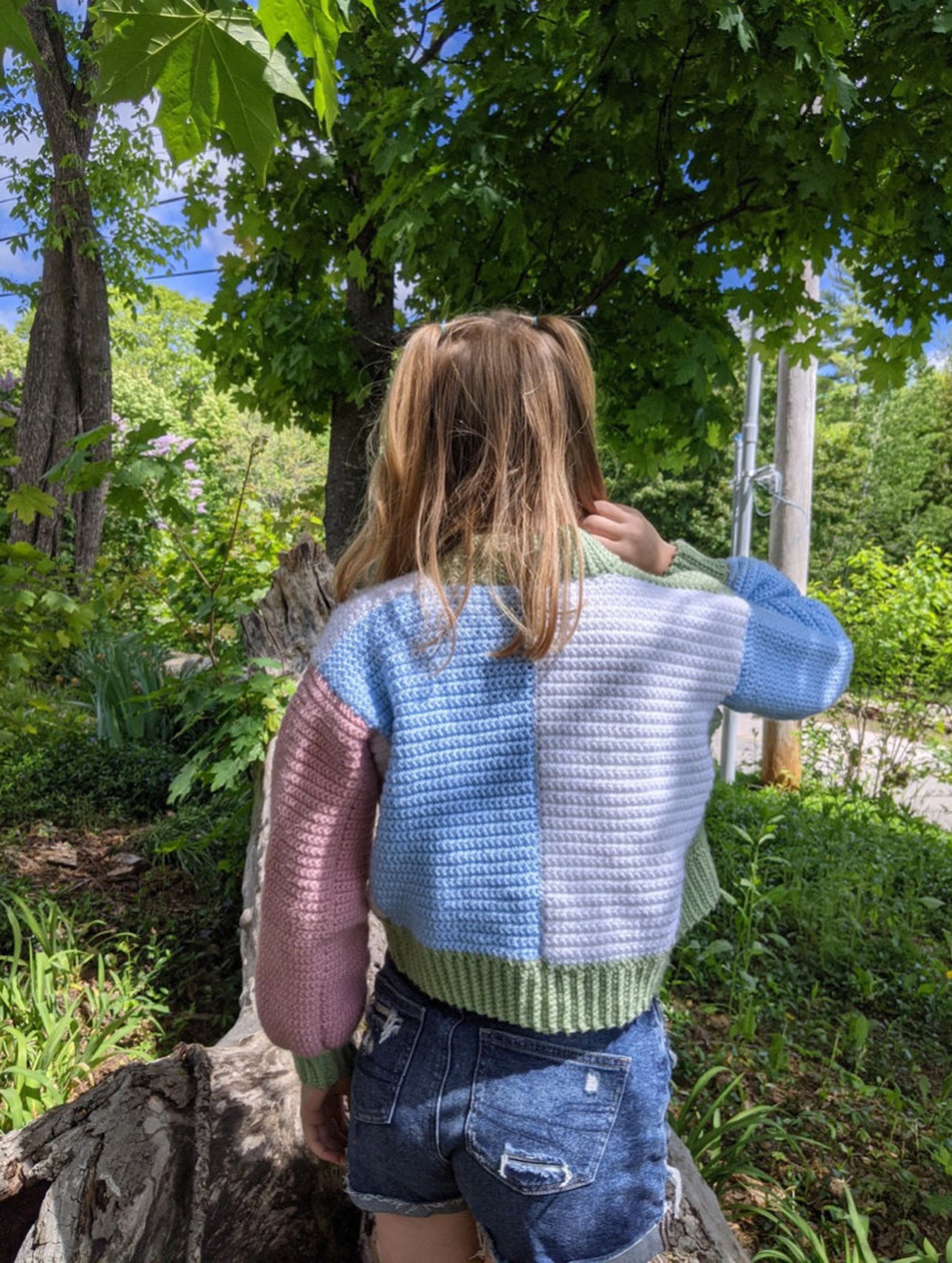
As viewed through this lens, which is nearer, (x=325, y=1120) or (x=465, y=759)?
(x=465, y=759)

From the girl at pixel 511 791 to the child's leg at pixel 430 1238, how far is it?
72 millimetres

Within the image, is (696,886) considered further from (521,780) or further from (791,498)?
(791,498)

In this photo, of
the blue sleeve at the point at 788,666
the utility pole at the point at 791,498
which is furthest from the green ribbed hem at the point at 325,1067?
the utility pole at the point at 791,498

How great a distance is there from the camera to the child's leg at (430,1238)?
1216 mm

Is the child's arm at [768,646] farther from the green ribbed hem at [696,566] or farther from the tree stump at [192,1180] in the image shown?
the tree stump at [192,1180]

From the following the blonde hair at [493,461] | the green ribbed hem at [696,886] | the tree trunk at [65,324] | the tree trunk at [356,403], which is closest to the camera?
the blonde hair at [493,461]

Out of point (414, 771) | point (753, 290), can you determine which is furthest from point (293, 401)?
point (414, 771)

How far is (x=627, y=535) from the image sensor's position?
112cm

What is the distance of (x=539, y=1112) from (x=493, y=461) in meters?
0.79

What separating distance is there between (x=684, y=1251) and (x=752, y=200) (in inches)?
106

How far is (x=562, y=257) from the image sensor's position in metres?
2.78

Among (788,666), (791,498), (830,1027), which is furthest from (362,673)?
(791,498)

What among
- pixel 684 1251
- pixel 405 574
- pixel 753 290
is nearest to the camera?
pixel 405 574

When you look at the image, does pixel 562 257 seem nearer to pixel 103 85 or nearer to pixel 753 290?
pixel 753 290
